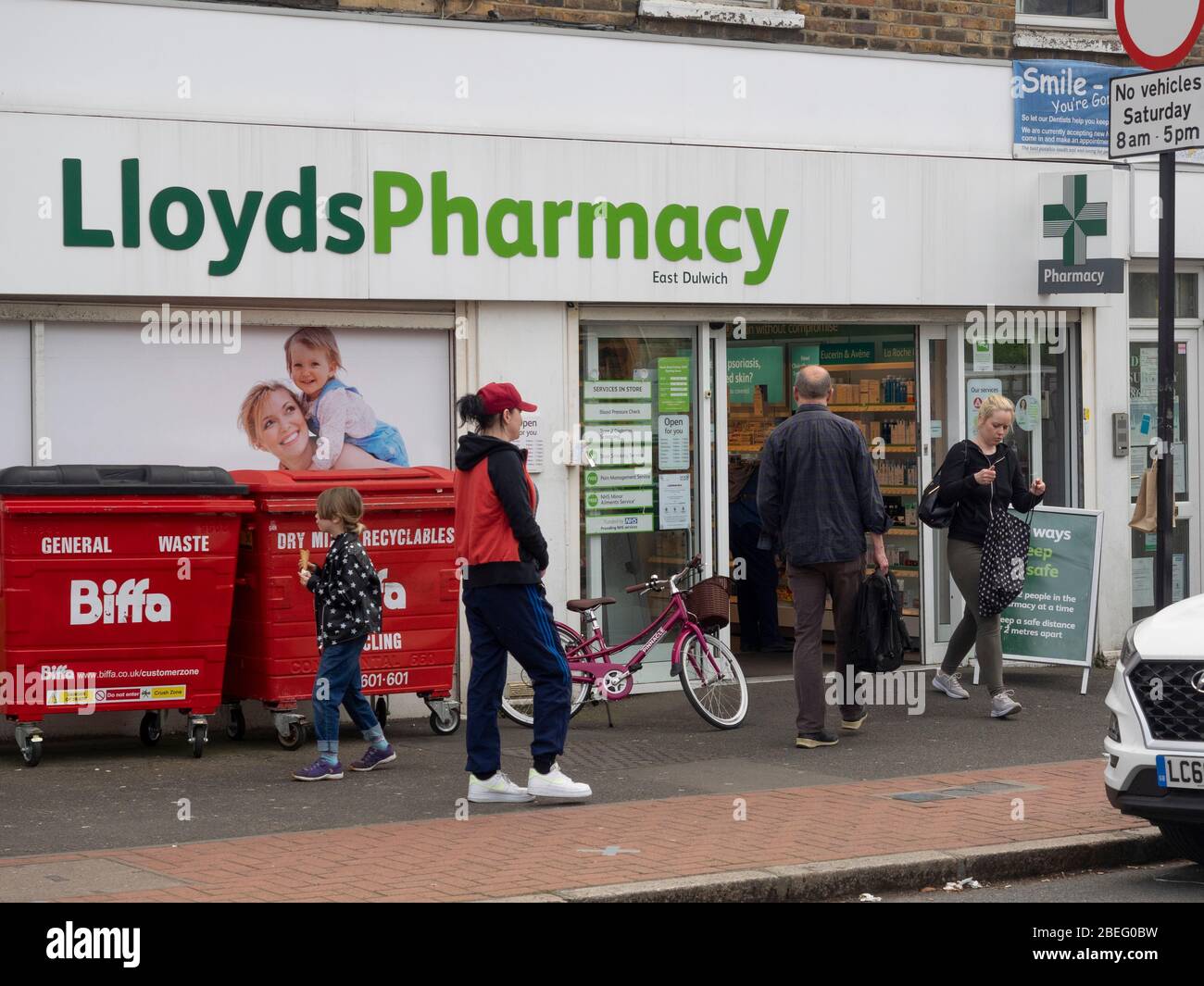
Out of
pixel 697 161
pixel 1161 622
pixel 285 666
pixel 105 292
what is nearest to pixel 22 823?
pixel 285 666

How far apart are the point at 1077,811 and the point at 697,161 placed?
561 centimetres

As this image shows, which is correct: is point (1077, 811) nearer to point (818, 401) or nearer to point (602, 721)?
point (818, 401)

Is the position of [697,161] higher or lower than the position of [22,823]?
higher

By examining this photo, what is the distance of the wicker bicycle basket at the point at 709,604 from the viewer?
10.9 meters

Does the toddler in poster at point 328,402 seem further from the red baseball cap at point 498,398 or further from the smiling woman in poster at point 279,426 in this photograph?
the red baseball cap at point 498,398

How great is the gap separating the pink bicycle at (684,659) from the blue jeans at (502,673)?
2240mm

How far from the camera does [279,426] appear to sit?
36.0 ft

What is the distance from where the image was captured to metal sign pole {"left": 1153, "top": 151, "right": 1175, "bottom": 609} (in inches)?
345

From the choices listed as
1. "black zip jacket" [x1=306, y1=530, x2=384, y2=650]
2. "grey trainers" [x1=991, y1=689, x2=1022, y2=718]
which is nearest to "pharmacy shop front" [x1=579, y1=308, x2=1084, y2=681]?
"grey trainers" [x1=991, y1=689, x2=1022, y2=718]

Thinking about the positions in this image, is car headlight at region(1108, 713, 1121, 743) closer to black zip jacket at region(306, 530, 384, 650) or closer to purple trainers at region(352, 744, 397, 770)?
black zip jacket at region(306, 530, 384, 650)

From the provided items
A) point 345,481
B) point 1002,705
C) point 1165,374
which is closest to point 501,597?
point 345,481

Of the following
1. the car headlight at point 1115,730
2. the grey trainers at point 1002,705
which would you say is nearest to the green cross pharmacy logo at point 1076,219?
the grey trainers at point 1002,705

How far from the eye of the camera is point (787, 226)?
12328 millimetres

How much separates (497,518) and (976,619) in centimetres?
428
